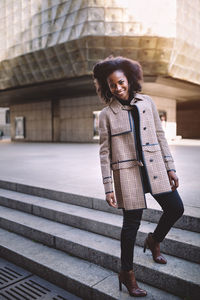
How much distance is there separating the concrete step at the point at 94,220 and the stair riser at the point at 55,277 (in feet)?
2.47

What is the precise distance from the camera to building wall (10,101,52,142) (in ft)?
81.8

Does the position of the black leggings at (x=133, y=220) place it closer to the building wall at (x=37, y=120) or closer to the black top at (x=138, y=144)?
the black top at (x=138, y=144)

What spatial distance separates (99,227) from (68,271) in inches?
27.8

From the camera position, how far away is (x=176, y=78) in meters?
18.2

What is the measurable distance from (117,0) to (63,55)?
481cm

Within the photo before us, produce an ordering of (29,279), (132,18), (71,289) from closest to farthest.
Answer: (71,289), (29,279), (132,18)

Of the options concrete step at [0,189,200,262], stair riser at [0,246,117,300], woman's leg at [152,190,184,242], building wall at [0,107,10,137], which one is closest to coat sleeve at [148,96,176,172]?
woman's leg at [152,190,184,242]

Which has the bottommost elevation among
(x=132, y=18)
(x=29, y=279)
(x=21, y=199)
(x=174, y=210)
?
(x=29, y=279)

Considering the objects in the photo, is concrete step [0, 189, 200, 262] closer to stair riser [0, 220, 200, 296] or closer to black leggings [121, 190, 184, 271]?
stair riser [0, 220, 200, 296]

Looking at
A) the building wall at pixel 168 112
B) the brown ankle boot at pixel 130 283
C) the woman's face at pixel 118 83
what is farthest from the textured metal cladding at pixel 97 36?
the brown ankle boot at pixel 130 283

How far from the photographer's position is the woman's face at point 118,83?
7.14 ft

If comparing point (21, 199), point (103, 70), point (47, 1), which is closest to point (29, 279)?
point (21, 199)

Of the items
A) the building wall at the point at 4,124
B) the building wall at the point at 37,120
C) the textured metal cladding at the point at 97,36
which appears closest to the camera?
the textured metal cladding at the point at 97,36

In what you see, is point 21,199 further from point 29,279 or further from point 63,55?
point 63,55
